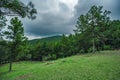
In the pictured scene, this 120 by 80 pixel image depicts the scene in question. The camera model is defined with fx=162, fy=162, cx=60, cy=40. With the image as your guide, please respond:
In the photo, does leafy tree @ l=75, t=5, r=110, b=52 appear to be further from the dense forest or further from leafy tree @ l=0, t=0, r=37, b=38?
leafy tree @ l=0, t=0, r=37, b=38

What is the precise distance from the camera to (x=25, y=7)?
11562 millimetres

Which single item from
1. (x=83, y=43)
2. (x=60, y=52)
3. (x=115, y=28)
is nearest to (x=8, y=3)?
(x=83, y=43)

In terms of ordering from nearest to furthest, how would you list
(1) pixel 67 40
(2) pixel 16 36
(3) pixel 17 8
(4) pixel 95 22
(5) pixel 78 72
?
1. (3) pixel 17 8
2. (5) pixel 78 72
3. (2) pixel 16 36
4. (4) pixel 95 22
5. (1) pixel 67 40

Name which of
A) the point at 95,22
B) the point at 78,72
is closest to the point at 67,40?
the point at 95,22

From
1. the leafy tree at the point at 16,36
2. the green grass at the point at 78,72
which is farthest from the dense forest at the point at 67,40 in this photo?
the green grass at the point at 78,72

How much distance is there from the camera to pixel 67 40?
224ft

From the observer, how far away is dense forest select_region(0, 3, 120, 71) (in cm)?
3531

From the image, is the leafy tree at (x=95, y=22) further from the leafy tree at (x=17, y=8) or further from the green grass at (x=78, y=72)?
the leafy tree at (x=17, y=8)

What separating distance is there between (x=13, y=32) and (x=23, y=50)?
4621mm

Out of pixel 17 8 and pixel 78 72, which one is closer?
pixel 17 8

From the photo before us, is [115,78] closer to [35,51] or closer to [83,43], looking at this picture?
[83,43]

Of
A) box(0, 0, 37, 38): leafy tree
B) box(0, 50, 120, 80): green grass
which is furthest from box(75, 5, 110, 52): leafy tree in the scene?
box(0, 0, 37, 38): leafy tree

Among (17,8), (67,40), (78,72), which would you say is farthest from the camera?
(67,40)

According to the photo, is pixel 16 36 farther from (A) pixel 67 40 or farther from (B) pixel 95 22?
(A) pixel 67 40
